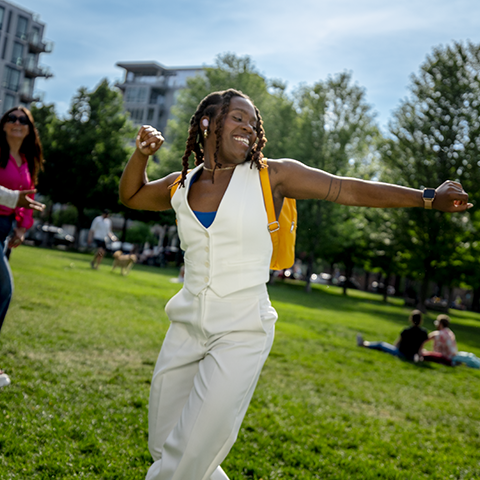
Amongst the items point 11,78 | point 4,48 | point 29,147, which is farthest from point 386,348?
point 4,48

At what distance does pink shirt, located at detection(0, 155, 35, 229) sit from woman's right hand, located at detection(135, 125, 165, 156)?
95.0 inches

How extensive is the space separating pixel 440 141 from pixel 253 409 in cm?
2675

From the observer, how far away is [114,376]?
666 centimetres

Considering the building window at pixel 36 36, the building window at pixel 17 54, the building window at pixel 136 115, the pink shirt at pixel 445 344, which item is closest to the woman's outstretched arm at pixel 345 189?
the pink shirt at pixel 445 344

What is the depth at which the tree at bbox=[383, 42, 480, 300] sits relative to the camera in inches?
1156

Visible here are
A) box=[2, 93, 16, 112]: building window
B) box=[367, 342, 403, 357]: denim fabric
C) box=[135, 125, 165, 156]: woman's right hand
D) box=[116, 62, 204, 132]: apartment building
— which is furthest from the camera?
box=[116, 62, 204, 132]: apartment building

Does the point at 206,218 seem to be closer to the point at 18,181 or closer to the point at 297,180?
the point at 297,180

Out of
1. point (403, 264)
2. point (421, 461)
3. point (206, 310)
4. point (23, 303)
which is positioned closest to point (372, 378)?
point (421, 461)

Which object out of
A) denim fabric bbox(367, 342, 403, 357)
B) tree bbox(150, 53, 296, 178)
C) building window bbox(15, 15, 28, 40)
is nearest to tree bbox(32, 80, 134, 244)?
tree bbox(150, 53, 296, 178)

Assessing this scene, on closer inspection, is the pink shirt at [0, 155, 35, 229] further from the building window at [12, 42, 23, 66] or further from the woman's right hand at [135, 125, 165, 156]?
the building window at [12, 42, 23, 66]

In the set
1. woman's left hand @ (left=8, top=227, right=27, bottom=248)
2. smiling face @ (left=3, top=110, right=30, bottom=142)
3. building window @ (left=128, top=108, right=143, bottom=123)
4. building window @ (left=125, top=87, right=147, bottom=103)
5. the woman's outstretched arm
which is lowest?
woman's left hand @ (left=8, top=227, right=27, bottom=248)

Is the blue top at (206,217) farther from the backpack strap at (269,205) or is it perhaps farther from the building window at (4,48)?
the building window at (4,48)

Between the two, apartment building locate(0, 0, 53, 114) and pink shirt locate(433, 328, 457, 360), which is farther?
apartment building locate(0, 0, 53, 114)

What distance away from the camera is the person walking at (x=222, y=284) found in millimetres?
2682
